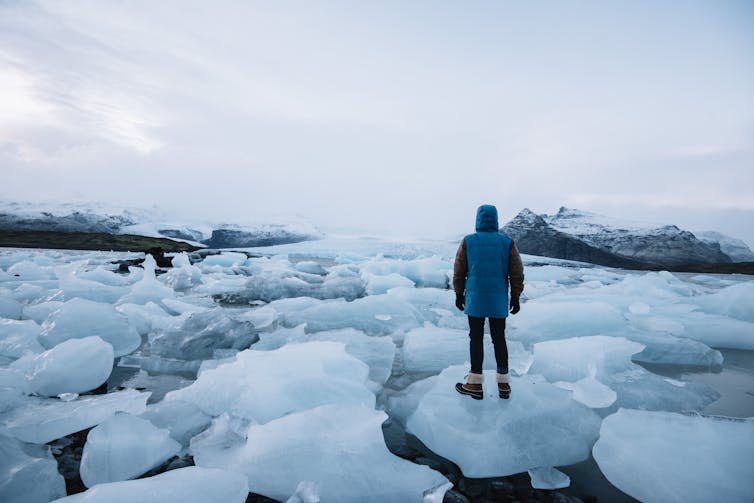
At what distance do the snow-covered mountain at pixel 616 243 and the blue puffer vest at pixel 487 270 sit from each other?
276 feet

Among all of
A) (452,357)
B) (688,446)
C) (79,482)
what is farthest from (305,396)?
(688,446)

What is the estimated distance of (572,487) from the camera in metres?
2.21

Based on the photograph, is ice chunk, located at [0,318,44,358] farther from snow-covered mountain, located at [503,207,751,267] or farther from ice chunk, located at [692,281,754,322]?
snow-covered mountain, located at [503,207,751,267]

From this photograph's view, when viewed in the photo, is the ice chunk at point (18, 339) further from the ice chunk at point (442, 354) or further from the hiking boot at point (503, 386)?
the hiking boot at point (503, 386)

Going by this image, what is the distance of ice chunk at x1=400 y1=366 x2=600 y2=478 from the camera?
2.43 metres

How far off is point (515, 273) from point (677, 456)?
1615 millimetres

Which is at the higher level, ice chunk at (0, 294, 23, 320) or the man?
the man


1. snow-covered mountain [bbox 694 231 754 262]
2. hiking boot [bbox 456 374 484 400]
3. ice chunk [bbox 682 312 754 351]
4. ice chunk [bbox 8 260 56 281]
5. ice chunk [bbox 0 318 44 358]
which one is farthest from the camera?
snow-covered mountain [bbox 694 231 754 262]

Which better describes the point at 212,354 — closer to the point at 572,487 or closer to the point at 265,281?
the point at 572,487

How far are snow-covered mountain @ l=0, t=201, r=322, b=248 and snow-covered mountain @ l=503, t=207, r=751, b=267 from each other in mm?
74482

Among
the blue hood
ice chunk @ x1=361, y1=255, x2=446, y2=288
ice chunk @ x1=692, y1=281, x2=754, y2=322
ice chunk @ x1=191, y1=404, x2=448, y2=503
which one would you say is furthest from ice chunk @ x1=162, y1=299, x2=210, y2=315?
ice chunk @ x1=692, y1=281, x2=754, y2=322

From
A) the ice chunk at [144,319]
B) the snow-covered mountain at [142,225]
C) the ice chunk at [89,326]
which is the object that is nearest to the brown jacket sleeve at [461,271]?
the ice chunk at [89,326]

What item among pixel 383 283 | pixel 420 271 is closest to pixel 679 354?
pixel 383 283

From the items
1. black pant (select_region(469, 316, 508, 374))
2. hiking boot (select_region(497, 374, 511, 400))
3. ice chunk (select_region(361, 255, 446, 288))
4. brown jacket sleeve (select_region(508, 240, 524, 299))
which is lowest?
ice chunk (select_region(361, 255, 446, 288))
